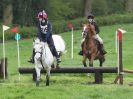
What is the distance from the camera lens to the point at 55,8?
6209cm

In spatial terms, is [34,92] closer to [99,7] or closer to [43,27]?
[43,27]

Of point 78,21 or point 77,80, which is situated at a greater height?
point 78,21

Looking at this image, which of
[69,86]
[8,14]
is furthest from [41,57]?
[8,14]

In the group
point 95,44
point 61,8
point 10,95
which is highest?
point 61,8

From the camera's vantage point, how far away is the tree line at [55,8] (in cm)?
5447

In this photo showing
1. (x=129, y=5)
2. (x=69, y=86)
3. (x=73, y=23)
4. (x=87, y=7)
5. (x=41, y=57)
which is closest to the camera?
(x=69, y=86)

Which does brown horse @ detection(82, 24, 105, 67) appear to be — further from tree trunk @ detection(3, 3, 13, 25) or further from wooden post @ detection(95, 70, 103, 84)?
tree trunk @ detection(3, 3, 13, 25)

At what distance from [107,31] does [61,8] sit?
14472mm

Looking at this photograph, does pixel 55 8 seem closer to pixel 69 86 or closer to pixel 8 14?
pixel 8 14

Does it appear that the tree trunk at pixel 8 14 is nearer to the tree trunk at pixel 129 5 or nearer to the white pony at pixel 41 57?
the tree trunk at pixel 129 5

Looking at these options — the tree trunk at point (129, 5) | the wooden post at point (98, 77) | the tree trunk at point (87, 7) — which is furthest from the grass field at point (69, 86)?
the tree trunk at point (129, 5)

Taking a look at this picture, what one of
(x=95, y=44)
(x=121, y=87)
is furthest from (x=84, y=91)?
(x=95, y=44)

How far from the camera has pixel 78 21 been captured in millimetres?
54844

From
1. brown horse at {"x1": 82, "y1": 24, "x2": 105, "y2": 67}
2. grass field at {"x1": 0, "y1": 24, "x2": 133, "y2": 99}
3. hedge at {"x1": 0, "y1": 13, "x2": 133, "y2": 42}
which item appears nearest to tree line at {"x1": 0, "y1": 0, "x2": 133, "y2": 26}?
hedge at {"x1": 0, "y1": 13, "x2": 133, "y2": 42}
